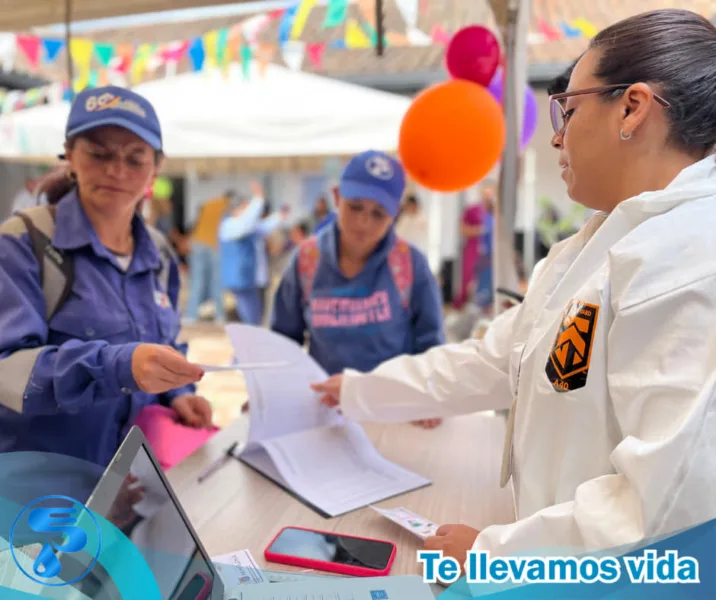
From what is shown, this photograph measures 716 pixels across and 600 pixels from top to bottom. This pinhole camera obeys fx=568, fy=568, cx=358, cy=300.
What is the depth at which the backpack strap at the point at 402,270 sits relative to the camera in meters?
1.93

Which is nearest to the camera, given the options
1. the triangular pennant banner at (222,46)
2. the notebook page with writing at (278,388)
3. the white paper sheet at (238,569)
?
the white paper sheet at (238,569)

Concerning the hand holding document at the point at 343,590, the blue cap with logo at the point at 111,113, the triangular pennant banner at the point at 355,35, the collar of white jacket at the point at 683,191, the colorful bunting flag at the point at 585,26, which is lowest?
the hand holding document at the point at 343,590

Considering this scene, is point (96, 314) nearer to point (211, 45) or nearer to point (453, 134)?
point (453, 134)

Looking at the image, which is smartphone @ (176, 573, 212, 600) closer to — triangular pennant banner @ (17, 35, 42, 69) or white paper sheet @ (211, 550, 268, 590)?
white paper sheet @ (211, 550, 268, 590)

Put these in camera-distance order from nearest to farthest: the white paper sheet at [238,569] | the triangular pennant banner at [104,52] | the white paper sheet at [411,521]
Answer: the white paper sheet at [238,569]
the white paper sheet at [411,521]
the triangular pennant banner at [104,52]

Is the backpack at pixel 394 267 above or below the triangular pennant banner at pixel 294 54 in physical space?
below

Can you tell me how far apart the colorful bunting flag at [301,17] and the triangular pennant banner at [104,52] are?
1443 millimetres

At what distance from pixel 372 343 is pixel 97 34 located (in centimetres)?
345

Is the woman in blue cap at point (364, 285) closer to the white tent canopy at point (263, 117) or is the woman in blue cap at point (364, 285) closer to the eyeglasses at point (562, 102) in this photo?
the eyeglasses at point (562, 102)

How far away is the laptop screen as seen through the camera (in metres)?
0.64

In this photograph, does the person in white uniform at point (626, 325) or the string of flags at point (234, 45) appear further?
the string of flags at point (234, 45)

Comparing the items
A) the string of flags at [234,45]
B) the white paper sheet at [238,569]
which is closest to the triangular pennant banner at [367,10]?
the string of flags at [234,45]

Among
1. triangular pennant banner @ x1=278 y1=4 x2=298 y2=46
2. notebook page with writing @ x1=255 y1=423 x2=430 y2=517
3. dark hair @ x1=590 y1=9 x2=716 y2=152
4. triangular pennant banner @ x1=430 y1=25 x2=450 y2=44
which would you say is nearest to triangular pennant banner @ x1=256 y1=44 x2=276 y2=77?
triangular pennant banner @ x1=278 y1=4 x2=298 y2=46

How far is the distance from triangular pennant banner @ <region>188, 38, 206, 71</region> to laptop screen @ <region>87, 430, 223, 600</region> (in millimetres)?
3436
